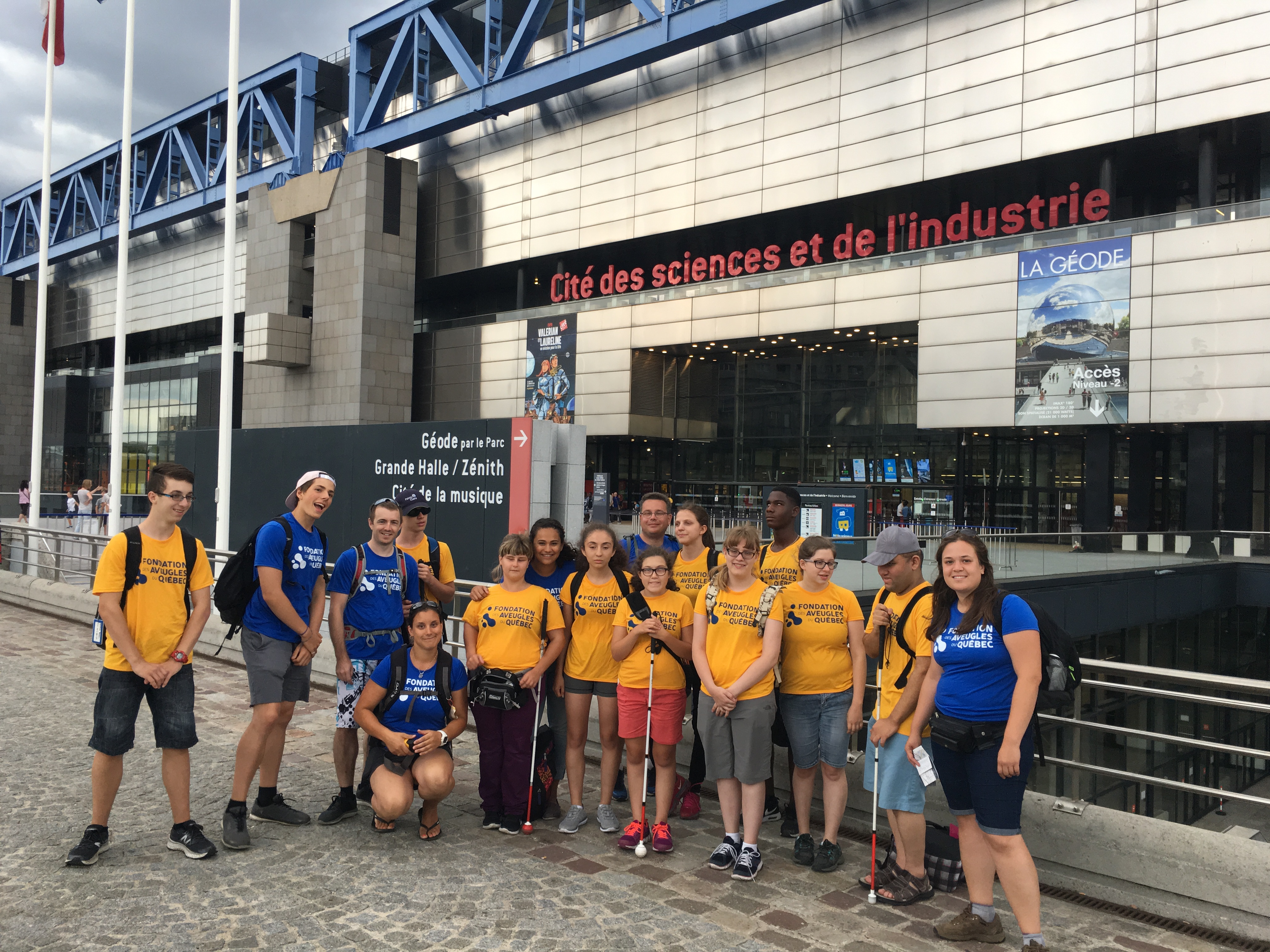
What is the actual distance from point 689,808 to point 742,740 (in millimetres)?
1190

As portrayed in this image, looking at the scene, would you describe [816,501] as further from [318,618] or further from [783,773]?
[318,618]

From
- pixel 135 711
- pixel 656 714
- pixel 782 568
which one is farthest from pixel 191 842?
pixel 782 568

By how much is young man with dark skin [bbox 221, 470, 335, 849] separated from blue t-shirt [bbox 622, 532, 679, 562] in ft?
6.91

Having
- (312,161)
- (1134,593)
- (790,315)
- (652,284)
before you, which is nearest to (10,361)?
(312,161)

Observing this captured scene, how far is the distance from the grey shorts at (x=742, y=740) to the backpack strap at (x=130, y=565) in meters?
3.35

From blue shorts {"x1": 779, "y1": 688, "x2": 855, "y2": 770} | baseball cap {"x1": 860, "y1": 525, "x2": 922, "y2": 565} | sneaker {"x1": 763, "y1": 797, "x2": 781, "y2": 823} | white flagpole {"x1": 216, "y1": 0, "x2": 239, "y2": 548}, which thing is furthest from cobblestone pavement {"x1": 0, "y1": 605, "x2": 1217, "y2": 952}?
white flagpole {"x1": 216, "y1": 0, "x2": 239, "y2": 548}

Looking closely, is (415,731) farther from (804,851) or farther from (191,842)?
(804,851)

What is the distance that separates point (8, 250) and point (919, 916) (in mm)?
76318

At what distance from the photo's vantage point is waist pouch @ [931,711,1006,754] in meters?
4.32

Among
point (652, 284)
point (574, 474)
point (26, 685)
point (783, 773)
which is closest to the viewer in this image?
point (783, 773)

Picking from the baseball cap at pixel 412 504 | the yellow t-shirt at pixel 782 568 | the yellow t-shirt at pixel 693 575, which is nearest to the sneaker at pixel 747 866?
Answer: the yellow t-shirt at pixel 693 575

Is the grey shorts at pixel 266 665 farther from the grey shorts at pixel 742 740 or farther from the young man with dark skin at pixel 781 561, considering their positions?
the young man with dark skin at pixel 781 561

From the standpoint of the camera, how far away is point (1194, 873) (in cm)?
481

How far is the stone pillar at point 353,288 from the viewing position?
3981cm
